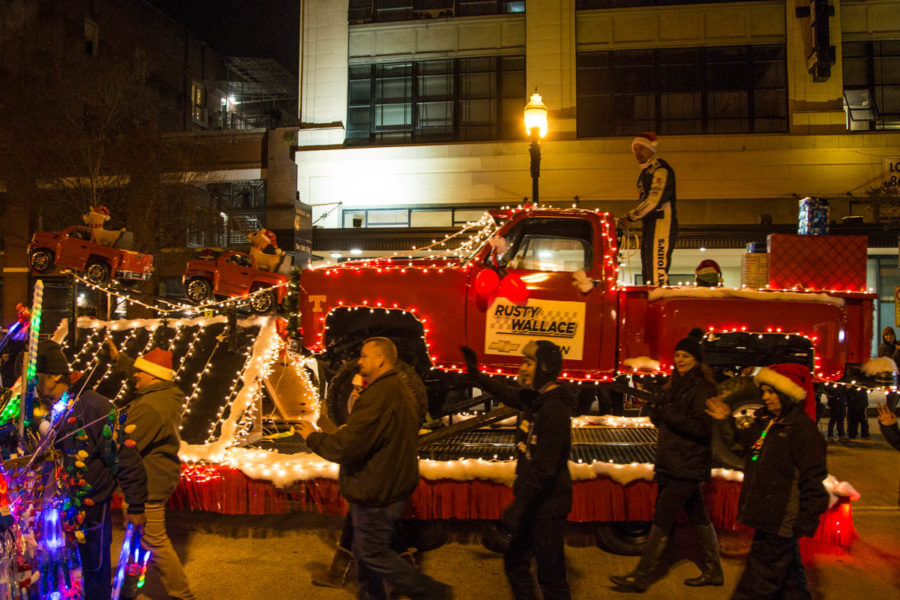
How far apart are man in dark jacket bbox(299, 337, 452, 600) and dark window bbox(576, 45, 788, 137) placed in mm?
15993

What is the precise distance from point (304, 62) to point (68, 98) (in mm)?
6764

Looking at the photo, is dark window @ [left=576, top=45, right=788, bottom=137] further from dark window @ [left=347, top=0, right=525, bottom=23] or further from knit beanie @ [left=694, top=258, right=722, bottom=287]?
knit beanie @ [left=694, top=258, right=722, bottom=287]

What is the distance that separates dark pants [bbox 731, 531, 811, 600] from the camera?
3566 millimetres

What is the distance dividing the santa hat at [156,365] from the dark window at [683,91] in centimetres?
1576

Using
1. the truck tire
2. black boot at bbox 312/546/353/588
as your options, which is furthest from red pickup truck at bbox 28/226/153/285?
black boot at bbox 312/546/353/588

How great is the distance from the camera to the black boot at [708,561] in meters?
4.57

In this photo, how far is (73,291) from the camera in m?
8.08

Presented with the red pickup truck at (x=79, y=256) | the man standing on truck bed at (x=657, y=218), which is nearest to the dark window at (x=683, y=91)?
the red pickup truck at (x=79, y=256)

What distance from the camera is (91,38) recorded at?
26281 millimetres

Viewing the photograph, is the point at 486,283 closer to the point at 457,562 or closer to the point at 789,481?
the point at 457,562

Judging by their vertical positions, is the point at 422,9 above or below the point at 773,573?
above

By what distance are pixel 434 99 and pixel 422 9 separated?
2.69m

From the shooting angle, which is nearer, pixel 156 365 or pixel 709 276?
pixel 156 365

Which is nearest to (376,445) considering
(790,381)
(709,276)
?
(790,381)
